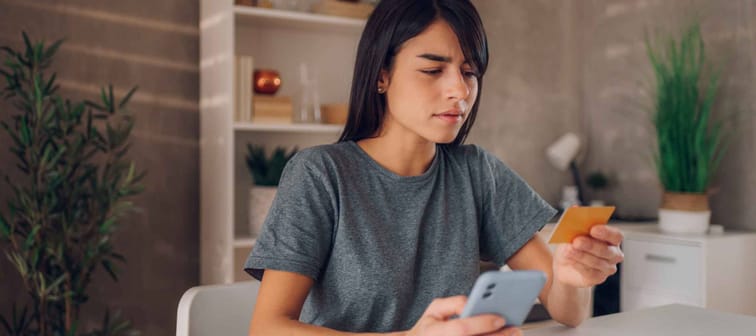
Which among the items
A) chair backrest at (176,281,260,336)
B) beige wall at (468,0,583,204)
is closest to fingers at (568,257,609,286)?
chair backrest at (176,281,260,336)

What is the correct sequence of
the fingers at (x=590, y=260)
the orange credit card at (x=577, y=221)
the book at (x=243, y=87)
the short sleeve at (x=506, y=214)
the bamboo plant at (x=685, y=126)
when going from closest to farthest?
the orange credit card at (x=577, y=221) → the fingers at (x=590, y=260) → the short sleeve at (x=506, y=214) → the book at (x=243, y=87) → the bamboo plant at (x=685, y=126)

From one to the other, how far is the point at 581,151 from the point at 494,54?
0.72 metres

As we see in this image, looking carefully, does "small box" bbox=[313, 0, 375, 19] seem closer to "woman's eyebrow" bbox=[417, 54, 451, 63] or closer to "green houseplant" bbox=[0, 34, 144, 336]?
"green houseplant" bbox=[0, 34, 144, 336]

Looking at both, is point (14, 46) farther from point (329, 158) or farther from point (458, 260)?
point (458, 260)

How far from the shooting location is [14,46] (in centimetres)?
278

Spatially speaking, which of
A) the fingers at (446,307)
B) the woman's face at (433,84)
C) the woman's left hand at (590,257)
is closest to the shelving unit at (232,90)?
the woman's face at (433,84)

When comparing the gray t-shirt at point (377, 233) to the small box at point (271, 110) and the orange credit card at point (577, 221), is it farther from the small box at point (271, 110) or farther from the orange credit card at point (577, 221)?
the small box at point (271, 110)

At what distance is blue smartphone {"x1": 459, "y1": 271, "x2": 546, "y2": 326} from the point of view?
2.52 ft

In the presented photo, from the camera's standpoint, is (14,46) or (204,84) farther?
(204,84)

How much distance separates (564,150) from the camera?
3727 millimetres

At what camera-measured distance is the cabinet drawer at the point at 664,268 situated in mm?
2828

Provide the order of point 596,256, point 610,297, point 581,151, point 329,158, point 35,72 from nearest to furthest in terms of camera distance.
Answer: point 596,256 < point 329,158 < point 35,72 < point 610,297 < point 581,151

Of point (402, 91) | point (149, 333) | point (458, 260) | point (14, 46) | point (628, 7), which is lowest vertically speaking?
point (149, 333)

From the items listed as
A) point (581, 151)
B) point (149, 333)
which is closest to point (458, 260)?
point (149, 333)
